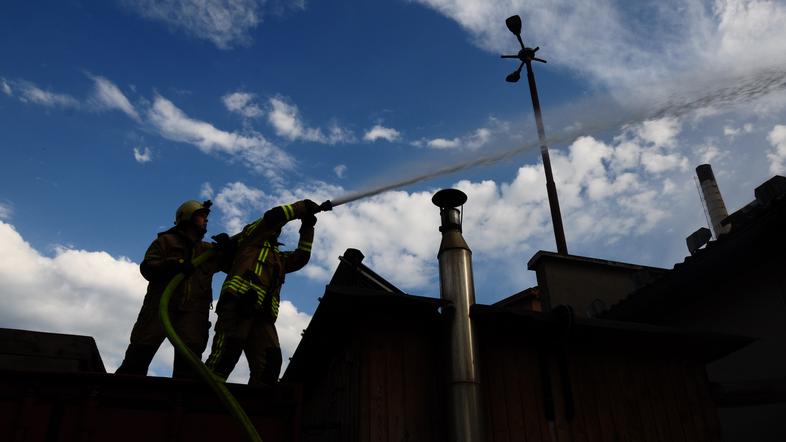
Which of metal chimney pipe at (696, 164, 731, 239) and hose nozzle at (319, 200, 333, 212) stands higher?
metal chimney pipe at (696, 164, 731, 239)

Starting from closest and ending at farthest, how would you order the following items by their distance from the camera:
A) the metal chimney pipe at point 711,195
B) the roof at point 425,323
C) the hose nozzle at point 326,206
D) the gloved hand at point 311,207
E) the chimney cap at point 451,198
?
1. the roof at point 425,323
2. the gloved hand at point 311,207
3. the hose nozzle at point 326,206
4. the chimney cap at point 451,198
5. the metal chimney pipe at point 711,195

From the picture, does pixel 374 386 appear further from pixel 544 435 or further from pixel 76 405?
pixel 76 405

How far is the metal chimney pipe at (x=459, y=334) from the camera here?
563 centimetres

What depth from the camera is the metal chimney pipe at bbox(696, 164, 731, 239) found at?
1814cm

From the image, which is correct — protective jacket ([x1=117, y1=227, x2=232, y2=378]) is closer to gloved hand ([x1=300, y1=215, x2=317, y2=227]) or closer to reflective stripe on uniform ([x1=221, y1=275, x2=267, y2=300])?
reflective stripe on uniform ([x1=221, y1=275, x2=267, y2=300])

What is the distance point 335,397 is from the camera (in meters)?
6.81

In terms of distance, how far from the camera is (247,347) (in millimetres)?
5867

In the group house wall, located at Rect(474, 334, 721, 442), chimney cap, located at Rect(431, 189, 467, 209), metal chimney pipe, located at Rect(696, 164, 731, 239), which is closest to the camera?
house wall, located at Rect(474, 334, 721, 442)

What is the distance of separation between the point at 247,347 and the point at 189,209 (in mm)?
1898

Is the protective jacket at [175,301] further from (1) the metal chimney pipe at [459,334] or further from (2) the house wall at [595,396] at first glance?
(2) the house wall at [595,396]

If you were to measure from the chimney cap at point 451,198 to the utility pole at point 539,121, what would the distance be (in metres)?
7.39

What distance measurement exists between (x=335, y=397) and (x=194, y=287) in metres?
2.16

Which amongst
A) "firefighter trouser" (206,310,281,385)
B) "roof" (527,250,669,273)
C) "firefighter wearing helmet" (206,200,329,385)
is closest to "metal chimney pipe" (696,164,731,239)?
"roof" (527,250,669,273)

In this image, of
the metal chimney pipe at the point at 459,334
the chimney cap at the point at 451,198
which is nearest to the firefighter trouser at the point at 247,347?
the metal chimney pipe at the point at 459,334
